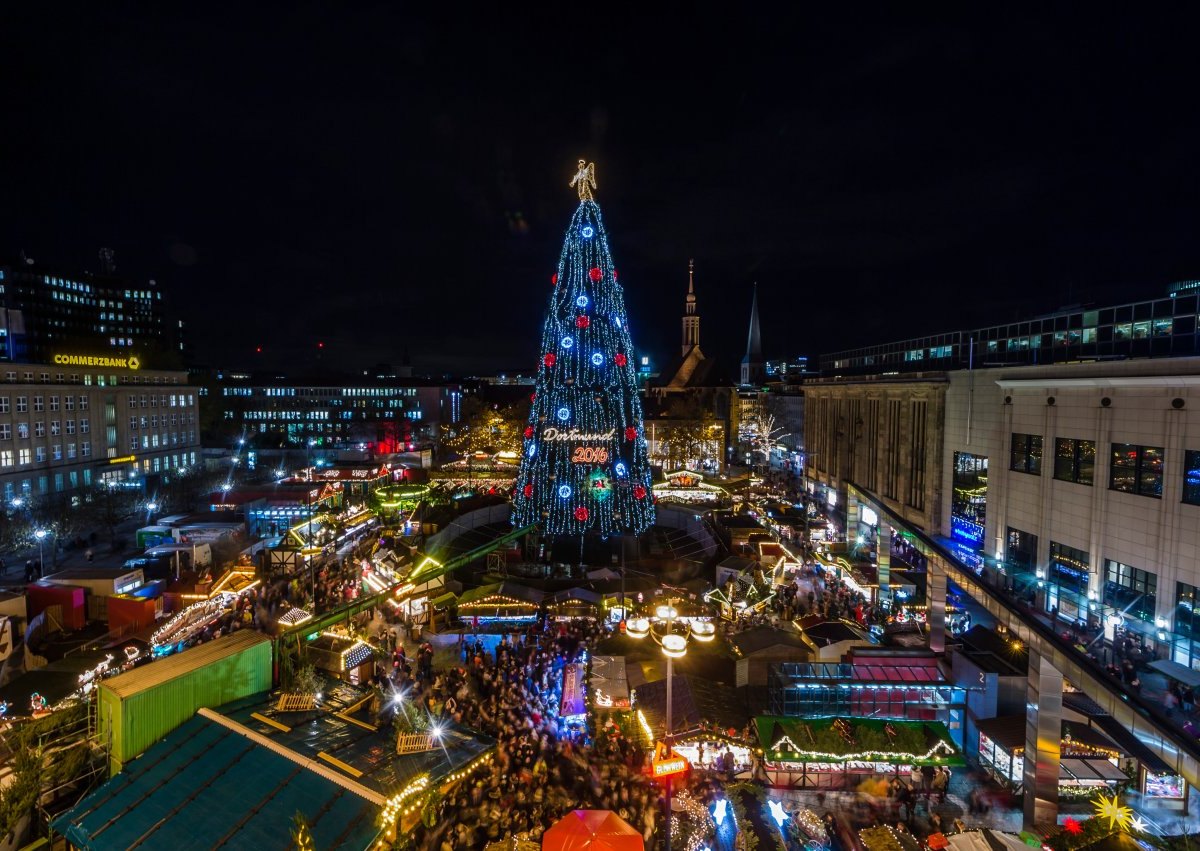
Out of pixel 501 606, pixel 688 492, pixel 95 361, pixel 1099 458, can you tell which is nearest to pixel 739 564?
pixel 501 606

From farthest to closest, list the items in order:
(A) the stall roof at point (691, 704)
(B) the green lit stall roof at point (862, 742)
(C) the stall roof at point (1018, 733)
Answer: (A) the stall roof at point (691, 704) → (C) the stall roof at point (1018, 733) → (B) the green lit stall roof at point (862, 742)

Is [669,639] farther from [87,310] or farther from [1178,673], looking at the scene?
[87,310]

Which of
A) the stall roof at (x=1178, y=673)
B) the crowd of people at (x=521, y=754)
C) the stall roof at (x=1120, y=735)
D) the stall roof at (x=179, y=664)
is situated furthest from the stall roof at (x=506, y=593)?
the stall roof at (x=1178, y=673)

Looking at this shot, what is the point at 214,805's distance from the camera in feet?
21.8

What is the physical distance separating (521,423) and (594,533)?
3071 centimetres

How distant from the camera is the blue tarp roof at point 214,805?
20.6 feet

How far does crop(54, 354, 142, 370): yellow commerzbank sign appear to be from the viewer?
4590 centimetres

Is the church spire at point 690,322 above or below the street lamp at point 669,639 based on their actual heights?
above

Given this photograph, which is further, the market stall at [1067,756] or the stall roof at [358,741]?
Answer: the market stall at [1067,756]

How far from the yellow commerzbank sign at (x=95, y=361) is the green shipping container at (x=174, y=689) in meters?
52.8

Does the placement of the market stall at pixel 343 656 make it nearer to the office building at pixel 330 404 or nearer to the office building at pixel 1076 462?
the office building at pixel 1076 462

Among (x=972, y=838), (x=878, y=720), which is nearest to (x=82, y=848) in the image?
(x=972, y=838)

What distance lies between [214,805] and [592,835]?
493cm

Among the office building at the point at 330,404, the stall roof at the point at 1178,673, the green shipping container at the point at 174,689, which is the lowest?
the stall roof at the point at 1178,673
